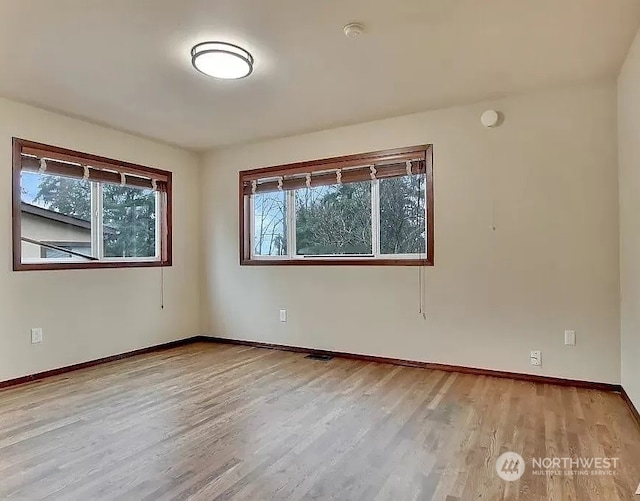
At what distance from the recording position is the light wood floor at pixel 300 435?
6.27 feet

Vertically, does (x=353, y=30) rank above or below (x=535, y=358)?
above

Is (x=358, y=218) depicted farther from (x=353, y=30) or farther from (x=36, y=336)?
(x=36, y=336)

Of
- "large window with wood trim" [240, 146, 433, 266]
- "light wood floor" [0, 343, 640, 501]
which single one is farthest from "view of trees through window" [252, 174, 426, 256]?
"light wood floor" [0, 343, 640, 501]

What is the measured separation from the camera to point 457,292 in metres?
3.79

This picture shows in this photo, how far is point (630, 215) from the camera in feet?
9.29

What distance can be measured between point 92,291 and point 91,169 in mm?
1176

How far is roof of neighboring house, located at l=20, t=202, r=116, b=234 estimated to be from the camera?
3.73 m

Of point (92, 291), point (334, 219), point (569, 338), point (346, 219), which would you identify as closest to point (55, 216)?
point (92, 291)

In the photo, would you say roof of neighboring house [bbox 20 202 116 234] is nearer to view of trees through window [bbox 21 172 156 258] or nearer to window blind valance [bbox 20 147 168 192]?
view of trees through window [bbox 21 172 156 258]

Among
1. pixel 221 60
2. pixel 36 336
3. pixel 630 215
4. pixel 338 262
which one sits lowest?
pixel 36 336

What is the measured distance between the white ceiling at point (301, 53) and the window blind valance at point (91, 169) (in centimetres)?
42

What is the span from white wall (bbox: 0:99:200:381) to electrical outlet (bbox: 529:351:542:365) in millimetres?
3733

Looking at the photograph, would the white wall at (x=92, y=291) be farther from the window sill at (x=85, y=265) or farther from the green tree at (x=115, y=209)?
the green tree at (x=115, y=209)

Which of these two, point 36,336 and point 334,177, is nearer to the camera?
point 36,336
